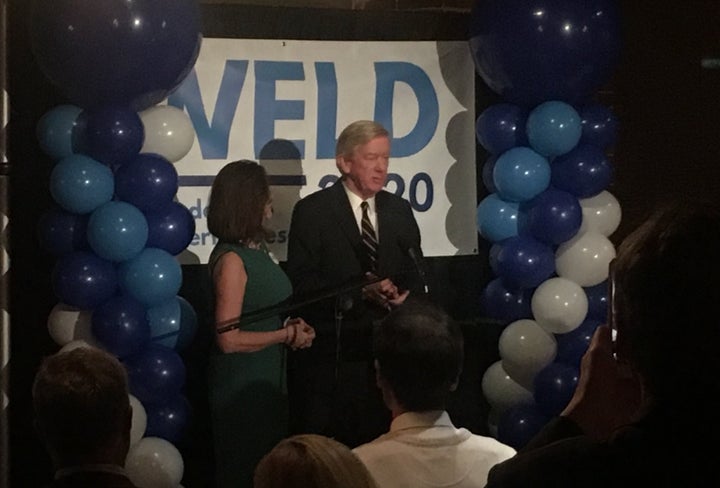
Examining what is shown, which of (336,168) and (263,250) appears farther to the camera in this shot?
(336,168)

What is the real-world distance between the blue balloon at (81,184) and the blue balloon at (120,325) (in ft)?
1.03

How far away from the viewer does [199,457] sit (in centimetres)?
402

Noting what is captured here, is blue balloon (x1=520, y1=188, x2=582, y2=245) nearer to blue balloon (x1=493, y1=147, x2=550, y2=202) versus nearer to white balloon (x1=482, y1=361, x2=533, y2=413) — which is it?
blue balloon (x1=493, y1=147, x2=550, y2=202)

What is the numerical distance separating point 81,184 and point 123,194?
0.14m

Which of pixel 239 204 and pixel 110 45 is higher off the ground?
pixel 110 45

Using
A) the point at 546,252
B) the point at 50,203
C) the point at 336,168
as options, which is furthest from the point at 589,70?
the point at 50,203

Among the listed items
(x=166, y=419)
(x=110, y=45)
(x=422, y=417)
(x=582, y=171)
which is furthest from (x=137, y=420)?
(x=582, y=171)

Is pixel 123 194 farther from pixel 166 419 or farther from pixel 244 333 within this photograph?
pixel 166 419

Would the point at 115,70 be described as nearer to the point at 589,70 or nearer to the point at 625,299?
the point at 589,70

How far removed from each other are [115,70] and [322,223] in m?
0.88

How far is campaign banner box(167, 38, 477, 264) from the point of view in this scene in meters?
3.98

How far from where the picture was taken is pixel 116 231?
129 inches

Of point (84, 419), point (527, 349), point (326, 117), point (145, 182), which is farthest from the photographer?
point (326, 117)

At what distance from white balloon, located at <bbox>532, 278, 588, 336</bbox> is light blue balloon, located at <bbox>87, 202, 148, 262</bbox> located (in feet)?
4.65
